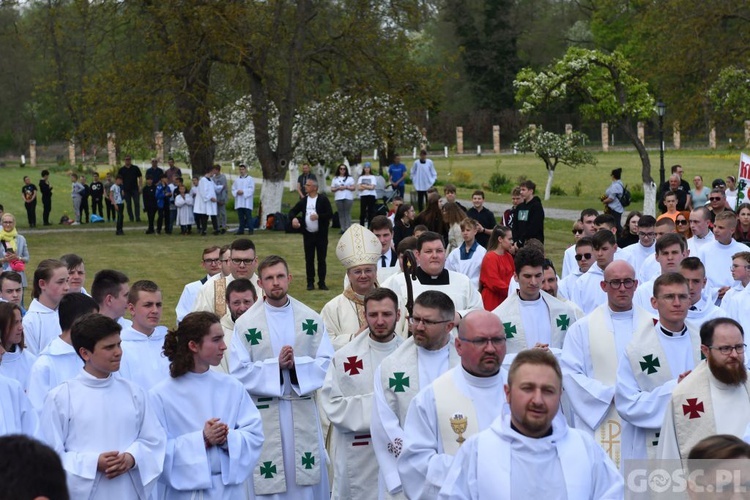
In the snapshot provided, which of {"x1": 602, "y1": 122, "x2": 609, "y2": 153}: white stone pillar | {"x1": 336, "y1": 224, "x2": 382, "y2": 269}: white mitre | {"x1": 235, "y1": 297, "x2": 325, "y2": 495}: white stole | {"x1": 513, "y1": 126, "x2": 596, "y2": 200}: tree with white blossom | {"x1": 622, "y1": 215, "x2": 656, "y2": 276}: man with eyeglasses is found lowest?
{"x1": 235, "y1": 297, "x2": 325, "y2": 495}: white stole

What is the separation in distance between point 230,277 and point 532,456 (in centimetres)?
593

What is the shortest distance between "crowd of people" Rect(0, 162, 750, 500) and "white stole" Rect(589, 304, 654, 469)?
0.01 meters

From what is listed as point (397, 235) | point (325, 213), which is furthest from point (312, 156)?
point (397, 235)

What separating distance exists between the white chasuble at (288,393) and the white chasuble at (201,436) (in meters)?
1.40

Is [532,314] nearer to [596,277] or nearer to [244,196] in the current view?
[596,277]

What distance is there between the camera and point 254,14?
3231 centimetres

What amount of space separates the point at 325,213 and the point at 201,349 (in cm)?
1298

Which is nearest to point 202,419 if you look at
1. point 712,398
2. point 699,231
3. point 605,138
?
point 712,398

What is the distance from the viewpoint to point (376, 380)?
24.7 ft

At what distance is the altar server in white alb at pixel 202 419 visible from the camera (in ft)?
23.1

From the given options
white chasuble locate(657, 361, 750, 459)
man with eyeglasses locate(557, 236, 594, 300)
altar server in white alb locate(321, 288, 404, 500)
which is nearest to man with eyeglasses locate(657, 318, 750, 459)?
white chasuble locate(657, 361, 750, 459)

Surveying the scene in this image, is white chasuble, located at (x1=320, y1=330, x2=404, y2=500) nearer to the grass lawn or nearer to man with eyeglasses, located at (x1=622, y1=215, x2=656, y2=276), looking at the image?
man with eyeglasses, located at (x1=622, y1=215, x2=656, y2=276)

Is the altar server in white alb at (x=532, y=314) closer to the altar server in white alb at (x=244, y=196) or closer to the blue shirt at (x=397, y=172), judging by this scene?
the altar server in white alb at (x=244, y=196)

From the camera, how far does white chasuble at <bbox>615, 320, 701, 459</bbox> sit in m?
8.05
